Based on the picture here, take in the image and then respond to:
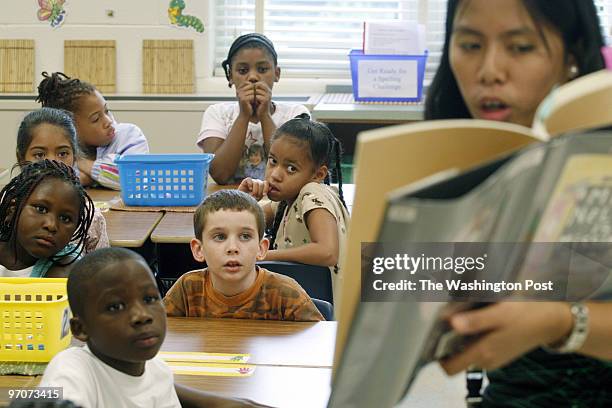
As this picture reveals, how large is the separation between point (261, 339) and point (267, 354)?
107mm

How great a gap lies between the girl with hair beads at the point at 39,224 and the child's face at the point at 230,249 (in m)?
0.36

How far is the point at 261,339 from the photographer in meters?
2.18

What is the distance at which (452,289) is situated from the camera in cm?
74

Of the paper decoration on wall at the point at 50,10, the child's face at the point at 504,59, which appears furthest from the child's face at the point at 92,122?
the child's face at the point at 504,59

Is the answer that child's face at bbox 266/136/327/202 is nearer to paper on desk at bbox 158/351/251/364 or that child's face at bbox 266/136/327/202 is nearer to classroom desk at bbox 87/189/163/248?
classroom desk at bbox 87/189/163/248

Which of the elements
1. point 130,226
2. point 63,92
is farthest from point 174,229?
point 63,92

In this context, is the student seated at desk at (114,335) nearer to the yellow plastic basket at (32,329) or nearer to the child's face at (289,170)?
the yellow plastic basket at (32,329)

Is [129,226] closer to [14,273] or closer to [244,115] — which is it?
[14,273]

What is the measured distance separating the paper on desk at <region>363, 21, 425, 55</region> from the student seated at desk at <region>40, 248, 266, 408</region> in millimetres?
3668

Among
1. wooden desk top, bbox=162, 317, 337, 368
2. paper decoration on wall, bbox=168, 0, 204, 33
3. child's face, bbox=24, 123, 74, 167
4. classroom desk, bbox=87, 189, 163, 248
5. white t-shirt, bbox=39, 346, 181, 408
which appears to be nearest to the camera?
white t-shirt, bbox=39, 346, 181, 408

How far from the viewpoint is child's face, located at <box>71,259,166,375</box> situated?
61.5 inches

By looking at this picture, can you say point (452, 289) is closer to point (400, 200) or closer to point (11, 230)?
point (400, 200)

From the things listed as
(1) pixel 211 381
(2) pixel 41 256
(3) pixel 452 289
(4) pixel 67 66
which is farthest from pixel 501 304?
(4) pixel 67 66

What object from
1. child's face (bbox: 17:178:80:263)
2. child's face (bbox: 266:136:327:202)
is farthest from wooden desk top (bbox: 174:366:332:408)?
child's face (bbox: 266:136:327:202)
